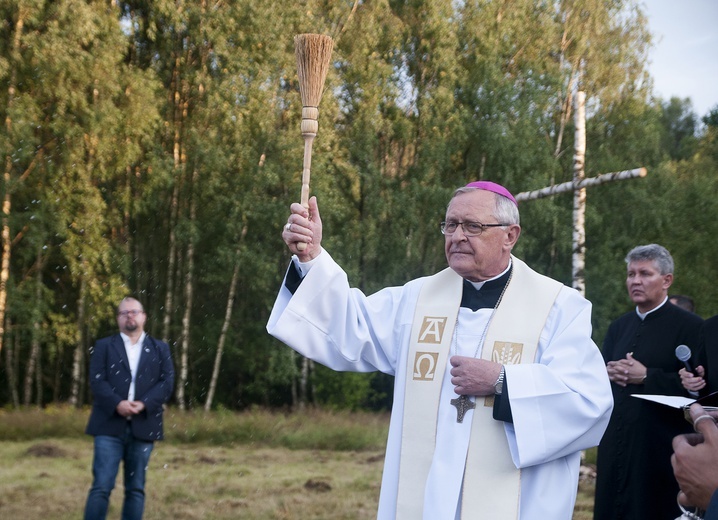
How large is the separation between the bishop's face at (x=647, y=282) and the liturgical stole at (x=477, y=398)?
2.19 meters

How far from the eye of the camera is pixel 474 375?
364 centimetres

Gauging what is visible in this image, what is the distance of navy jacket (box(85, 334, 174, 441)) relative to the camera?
7500mm

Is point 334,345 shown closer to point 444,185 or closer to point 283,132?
point 283,132

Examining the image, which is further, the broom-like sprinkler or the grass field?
the grass field

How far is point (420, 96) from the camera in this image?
25766 mm

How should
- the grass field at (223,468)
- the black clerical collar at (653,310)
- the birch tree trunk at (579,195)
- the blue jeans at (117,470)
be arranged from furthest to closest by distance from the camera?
the birch tree trunk at (579,195) → the grass field at (223,468) → the blue jeans at (117,470) → the black clerical collar at (653,310)

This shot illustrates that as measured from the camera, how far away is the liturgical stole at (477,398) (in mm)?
3756

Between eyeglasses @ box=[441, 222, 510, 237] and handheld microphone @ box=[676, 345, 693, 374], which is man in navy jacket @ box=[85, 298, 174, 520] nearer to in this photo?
handheld microphone @ box=[676, 345, 693, 374]

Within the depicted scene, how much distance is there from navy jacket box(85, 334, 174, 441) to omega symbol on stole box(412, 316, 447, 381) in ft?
13.6

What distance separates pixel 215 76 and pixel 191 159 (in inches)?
85.7

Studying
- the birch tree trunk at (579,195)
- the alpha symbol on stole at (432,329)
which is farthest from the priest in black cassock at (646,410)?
the birch tree trunk at (579,195)

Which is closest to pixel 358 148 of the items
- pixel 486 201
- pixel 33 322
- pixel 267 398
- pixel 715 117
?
pixel 267 398

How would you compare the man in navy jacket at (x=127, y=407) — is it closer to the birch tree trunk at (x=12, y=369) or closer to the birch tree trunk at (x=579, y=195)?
the birch tree trunk at (x=579, y=195)

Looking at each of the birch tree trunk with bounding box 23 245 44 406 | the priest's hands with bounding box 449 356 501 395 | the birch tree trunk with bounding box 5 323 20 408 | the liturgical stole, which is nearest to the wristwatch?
the priest's hands with bounding box 449 356 501 395
